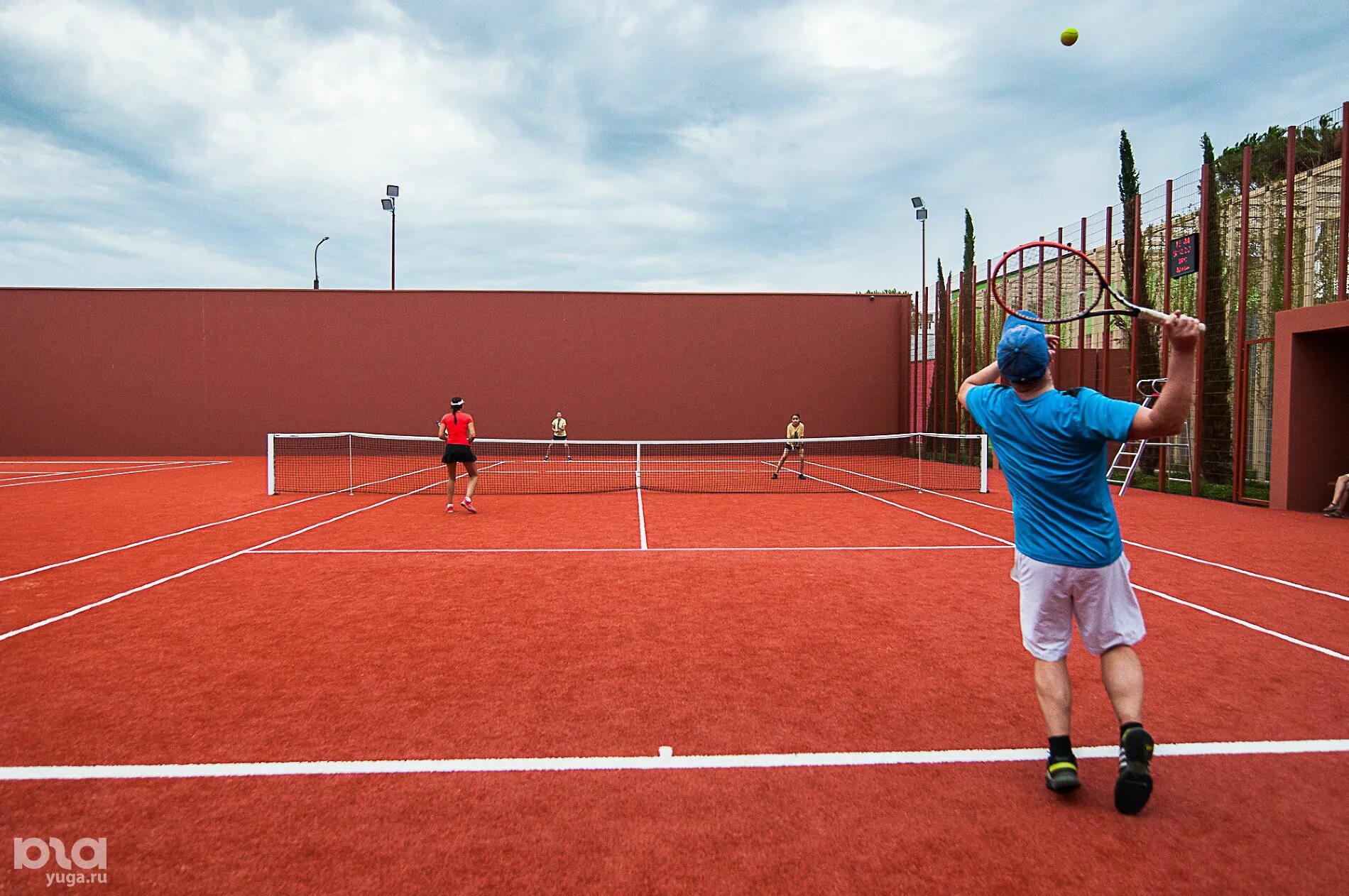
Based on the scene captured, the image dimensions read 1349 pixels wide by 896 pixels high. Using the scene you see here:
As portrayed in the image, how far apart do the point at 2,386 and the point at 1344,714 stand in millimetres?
33003

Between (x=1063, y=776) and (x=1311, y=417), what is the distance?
1116 cm

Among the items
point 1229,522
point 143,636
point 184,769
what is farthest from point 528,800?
point 1229,522

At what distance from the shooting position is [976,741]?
3176 millimetres

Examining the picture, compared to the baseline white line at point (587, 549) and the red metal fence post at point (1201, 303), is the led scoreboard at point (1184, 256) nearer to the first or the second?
the red metal fence post at point (1201, 303)

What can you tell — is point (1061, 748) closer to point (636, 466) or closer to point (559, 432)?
point (636, 466)

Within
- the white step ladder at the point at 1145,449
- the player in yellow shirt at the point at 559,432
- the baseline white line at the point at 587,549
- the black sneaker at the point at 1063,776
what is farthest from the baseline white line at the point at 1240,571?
the player in yellow shirt at the point at 559,432

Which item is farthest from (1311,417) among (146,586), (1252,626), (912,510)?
(146,586)

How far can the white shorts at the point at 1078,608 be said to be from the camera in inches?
105

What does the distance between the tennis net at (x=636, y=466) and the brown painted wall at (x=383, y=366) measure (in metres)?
0.82

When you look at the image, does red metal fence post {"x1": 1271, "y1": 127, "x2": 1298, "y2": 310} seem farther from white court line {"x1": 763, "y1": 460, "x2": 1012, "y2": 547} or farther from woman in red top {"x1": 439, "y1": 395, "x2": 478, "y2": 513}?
woman in red top {"x1": 439, "y1": 395, "x2": 478, "y2": 513}

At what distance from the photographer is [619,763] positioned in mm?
3008

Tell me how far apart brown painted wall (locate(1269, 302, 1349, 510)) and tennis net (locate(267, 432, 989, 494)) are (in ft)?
13.2

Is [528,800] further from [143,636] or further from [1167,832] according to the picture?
[143,636]

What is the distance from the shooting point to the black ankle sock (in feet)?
→ 8.86
